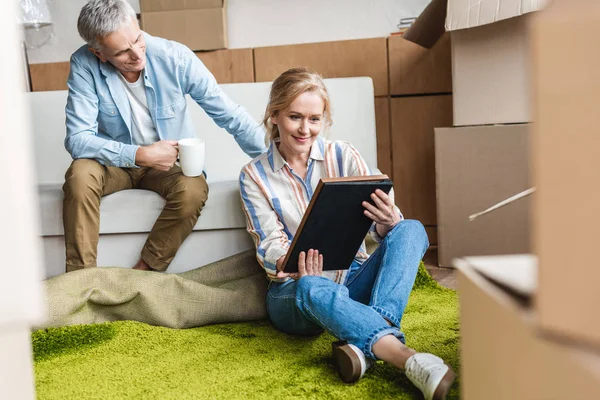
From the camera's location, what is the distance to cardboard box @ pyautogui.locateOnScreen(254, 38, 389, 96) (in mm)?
2641

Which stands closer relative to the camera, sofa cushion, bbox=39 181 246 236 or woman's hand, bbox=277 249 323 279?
woman's hand, bbox=277 249 323 279

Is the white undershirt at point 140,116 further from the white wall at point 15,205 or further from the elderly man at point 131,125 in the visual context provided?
the white wall at point 15,205

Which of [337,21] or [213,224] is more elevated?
[337,21]

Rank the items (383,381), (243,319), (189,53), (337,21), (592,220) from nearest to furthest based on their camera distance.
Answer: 1. (592,220)
2. (383,381)
3. (243,319)
4. (189,53)
5. (337,21)

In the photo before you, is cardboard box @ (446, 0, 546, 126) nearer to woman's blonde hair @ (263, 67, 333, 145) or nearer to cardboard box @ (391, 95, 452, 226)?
cardboard box @ (391, 95, 452, 226)

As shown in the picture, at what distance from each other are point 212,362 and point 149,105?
0.97 meters

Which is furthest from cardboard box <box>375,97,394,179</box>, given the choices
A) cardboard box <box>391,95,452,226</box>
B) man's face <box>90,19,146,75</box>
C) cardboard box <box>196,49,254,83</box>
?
man's face <box>90,19,146,75</box>

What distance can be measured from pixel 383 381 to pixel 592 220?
32.4 inches

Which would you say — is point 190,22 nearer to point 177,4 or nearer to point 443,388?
point 177,4

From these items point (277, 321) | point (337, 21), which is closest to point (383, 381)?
point (277, 321)

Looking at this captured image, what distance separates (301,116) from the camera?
5.08 ft

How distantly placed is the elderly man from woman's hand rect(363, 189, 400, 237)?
63 centimetres

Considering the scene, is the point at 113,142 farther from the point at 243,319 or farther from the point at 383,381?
the point at 383,381

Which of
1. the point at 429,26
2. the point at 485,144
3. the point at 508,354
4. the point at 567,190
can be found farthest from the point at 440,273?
the point at 567,190
